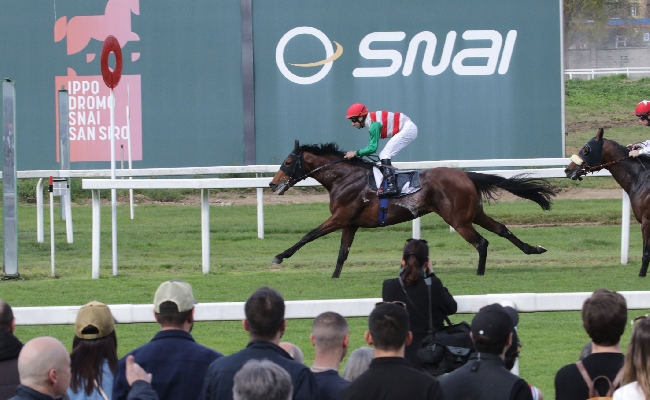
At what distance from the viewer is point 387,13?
1752 centimetres

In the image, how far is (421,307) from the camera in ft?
13.1

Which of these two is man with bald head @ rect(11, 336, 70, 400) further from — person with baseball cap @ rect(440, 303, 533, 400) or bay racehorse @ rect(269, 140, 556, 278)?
bay racehorse @ rect(269, 140, 556, 278)

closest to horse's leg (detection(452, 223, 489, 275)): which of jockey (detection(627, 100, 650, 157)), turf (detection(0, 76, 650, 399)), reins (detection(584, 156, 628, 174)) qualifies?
turf (detection(0, 76, 650, 399))

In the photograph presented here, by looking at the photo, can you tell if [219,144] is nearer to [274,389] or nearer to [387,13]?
[387,13]

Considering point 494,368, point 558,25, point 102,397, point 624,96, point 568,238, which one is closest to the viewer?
point 494,368

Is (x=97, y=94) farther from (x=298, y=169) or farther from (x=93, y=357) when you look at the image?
(x=93, y=357)

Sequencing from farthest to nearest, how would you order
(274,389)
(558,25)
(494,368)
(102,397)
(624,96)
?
1. (624,96)
2. (558,25)
3. (102,397)
4. (494,368)
5. (274,389)

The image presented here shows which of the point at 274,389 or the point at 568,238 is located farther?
the point at 568,238

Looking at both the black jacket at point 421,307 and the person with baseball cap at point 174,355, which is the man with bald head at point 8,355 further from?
the black jacket at point 421,307

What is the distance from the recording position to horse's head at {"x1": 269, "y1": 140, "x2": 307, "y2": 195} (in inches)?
368

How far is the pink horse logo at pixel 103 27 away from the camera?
57.8ft

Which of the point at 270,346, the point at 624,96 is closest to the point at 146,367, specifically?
the point at 270,346

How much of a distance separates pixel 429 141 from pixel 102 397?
47.1ft

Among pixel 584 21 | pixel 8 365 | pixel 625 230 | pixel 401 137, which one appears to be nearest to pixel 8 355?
pixel 8 365
